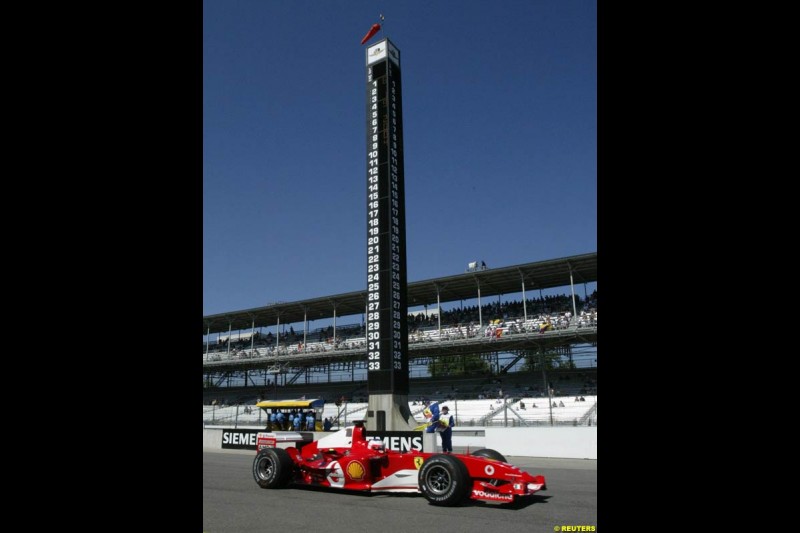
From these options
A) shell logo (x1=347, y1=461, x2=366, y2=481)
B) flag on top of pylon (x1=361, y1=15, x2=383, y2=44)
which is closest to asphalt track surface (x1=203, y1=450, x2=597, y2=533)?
shell logo (x1=347, y1=461, x2=366, y2=481)

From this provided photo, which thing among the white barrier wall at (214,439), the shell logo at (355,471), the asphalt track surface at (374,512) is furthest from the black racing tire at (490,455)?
the white barrier wall at (214,439)

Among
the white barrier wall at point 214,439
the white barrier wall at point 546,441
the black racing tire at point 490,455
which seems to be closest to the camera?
the black racing tire at point 490,455

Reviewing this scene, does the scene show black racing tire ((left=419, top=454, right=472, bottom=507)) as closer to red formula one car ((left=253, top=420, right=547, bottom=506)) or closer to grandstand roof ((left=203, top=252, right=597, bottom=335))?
red formula one car ((left=253, top=420, right=547, bottom=506))

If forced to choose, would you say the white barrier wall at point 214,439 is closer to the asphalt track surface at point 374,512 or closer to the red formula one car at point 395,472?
the asphalt track surface at point 374,512

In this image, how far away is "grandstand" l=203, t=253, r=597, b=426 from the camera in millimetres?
27266

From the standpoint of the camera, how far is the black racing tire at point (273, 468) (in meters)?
9.15

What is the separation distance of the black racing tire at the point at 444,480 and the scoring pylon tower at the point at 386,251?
11172mm

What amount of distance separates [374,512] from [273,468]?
275 centimetres

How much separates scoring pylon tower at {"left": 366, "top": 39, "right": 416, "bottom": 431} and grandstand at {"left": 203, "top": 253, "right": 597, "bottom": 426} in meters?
4.89
